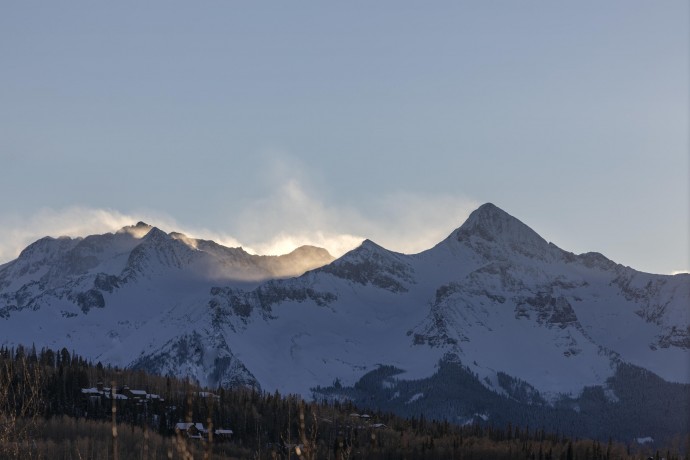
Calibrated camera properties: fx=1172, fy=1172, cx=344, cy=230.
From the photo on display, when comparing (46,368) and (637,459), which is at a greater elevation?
(46,368)

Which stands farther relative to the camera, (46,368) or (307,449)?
(46,368)

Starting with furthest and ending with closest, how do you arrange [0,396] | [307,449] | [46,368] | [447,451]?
[46,368], [447,451], [0,396], [307,449]

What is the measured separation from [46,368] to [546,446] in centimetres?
7505

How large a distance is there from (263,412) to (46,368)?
33619 mm

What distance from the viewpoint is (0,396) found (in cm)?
3506

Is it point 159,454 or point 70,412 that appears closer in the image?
point 159,454

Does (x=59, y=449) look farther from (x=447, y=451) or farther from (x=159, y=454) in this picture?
(x=447, y=451)

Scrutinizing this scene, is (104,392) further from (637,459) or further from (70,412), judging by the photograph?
(637,459)

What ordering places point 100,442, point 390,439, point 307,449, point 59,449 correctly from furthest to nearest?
point 390,439
point 100,442
point 59,449
point 307,449

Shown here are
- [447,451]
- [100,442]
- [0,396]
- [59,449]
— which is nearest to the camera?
[0,396]

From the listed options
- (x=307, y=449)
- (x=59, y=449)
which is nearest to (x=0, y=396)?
(x=307, y=449)

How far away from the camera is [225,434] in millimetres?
155000

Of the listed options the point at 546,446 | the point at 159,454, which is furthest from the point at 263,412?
the point at 159,454

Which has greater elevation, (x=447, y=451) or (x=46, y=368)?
(x=46, y=368)
